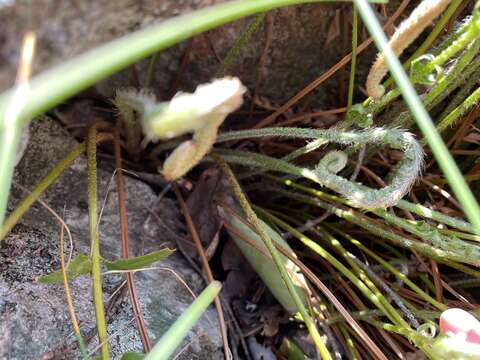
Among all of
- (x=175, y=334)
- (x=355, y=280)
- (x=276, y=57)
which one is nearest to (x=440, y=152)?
(x=175, y=334)

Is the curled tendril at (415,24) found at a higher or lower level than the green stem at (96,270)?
higher

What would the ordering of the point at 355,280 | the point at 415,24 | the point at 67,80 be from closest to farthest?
the point at 67,80 → the point at 415,24 → the point at 355,280

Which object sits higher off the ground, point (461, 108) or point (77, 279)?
point (461, 108)

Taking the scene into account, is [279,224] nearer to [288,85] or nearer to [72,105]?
[288,85]

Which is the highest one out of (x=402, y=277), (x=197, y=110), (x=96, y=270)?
(x=197, y=110)

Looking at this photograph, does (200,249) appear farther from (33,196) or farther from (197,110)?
(197,110)

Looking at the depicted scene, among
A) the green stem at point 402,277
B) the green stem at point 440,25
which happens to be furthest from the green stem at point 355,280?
the green stem at point 440,25

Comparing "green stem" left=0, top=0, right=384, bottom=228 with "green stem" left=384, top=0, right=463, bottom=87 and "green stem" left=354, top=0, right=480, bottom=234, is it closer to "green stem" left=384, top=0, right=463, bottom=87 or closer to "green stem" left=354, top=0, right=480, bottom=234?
"green stem" left=354, top=0, right=480, bottom=234

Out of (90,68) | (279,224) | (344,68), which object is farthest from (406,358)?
(90,68)

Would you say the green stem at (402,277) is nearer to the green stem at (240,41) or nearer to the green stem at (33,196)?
the green stem at (240,41)
